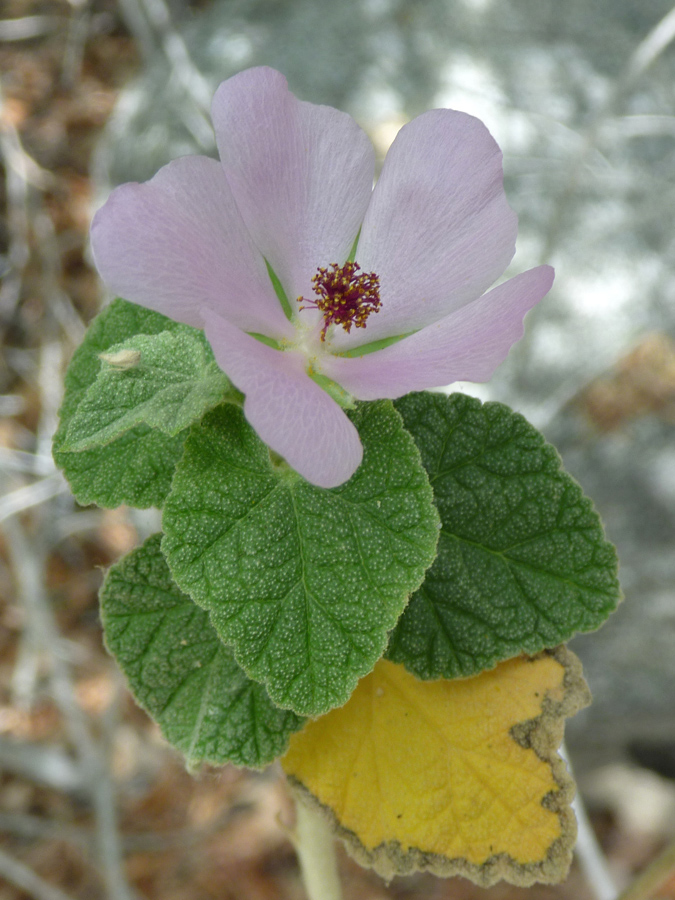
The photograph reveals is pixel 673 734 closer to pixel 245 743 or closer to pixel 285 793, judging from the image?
pixel 285 793

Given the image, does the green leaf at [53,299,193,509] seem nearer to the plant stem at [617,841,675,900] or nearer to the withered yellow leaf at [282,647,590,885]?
the withered yellow leaf at [282,647,590,885]

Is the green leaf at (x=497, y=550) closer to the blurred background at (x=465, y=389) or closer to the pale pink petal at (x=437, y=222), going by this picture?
the pale pink petal at (x=437, y=222)

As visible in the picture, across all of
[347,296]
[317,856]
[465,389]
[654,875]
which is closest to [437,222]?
Result: [347,296]

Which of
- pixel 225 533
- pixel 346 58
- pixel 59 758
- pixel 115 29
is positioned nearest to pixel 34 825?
pixel 59 758

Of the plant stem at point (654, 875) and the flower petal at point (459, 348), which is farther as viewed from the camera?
the plant stem at point (654, 875)

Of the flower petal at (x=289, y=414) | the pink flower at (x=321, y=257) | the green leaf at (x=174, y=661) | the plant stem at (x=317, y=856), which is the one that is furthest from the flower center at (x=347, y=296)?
the plant stem at (x=317, y=856)
